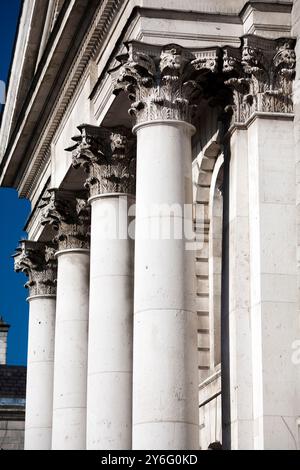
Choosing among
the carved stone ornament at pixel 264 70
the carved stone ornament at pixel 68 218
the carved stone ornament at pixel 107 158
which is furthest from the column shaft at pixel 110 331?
the carved stone ornament at pixel 264 70

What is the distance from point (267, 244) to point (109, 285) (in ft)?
25.9

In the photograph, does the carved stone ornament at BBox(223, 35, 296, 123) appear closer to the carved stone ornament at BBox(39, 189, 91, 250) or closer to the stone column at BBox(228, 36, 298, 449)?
the stone column at BBox(228, 36, 298, 449)

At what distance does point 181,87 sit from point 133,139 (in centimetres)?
587

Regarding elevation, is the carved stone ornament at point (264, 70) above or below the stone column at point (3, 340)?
below

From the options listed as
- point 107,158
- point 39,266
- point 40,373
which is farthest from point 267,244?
point 39,266

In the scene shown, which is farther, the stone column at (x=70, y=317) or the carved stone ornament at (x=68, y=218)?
the carved stone ornament at (x=68, y=218)

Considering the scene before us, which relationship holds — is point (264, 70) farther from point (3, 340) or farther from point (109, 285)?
point (3, 340)

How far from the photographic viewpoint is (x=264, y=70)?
104 feet

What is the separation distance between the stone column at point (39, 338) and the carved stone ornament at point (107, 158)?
11950 millimetres

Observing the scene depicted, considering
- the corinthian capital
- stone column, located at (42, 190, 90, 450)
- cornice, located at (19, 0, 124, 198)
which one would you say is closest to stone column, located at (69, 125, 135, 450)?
cornice, located at (19, 0, 124, 198)

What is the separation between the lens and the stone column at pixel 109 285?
117 ft

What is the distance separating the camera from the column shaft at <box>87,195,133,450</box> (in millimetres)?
35750

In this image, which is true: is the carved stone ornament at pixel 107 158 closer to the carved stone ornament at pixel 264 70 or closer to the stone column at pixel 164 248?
the stone column at pixel 164 248

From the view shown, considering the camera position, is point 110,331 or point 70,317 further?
point 70,317
